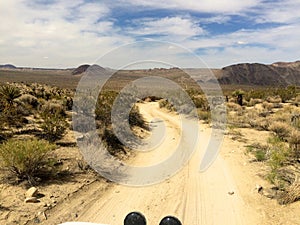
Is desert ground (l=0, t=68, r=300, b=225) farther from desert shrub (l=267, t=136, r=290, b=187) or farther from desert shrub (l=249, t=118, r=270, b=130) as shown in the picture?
desert shrub (l=249, t=118, r=270, b=130)

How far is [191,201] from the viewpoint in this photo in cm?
686

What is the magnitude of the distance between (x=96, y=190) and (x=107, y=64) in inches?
158

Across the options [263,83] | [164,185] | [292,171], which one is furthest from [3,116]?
[263,83]

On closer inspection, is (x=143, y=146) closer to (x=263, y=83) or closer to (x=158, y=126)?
(x=158, y=126)

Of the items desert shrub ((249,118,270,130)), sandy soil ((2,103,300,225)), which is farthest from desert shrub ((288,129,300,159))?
desert shrub ((249,118,270,130))

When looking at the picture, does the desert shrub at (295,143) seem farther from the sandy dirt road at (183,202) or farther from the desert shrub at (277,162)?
the sandy dirt road at (183,202)

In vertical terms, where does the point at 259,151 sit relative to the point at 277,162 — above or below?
below

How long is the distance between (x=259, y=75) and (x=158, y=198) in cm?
13268

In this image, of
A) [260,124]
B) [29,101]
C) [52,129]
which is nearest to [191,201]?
[52,129]

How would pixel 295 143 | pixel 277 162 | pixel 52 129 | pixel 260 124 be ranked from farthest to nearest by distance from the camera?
pixel 260 124 < pixel 52 129 < pixel 295 143 < pixel 277 162

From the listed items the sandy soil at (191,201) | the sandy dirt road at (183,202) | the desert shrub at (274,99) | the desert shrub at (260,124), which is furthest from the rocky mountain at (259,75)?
the sandy dirt road at (183,202)

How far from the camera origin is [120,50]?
9.88 meters

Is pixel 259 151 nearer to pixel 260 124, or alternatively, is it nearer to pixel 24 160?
pixel 260 124

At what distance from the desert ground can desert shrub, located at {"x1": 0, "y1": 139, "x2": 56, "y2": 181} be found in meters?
0.27
